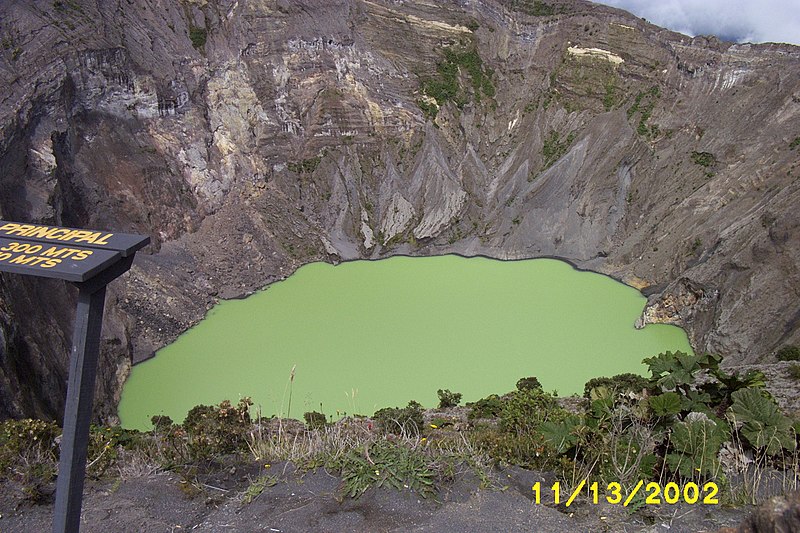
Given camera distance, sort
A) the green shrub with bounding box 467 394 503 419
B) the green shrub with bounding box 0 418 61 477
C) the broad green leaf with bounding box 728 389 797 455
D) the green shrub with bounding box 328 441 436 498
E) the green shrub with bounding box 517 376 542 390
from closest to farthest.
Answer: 1. the green shrub with bounding box 328 441 436 498
2. the broad green leaf with bounding box 728 389 797 455
3. the green shrub with bounding box 0 418 61 477
4. the green shrub with bounding box 467 394 503 419
5. the green shrub with bounding box 517 376 542 390

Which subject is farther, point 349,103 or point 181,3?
point 349,103

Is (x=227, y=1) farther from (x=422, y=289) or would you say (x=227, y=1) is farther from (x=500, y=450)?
(x=500, y=450)

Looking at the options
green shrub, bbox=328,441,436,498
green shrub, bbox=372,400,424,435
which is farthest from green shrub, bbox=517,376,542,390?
green shrub, bbox=328,441,436,498

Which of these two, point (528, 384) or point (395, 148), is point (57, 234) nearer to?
point (528, 384)

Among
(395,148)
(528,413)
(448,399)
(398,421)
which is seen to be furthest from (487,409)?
(395,148)

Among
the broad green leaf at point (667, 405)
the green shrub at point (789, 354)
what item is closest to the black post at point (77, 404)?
the broad green leaf at point (667, 405)

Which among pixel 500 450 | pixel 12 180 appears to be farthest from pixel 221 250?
pixel 500 450

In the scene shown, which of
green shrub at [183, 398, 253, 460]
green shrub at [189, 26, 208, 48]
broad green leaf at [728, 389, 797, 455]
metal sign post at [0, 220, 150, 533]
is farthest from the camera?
green shrub at [189, 26, 208, 48]

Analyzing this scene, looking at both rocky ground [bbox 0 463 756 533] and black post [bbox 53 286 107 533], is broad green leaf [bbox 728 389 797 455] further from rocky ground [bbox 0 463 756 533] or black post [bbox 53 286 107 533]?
black post [bbox 53 286 107 533]
